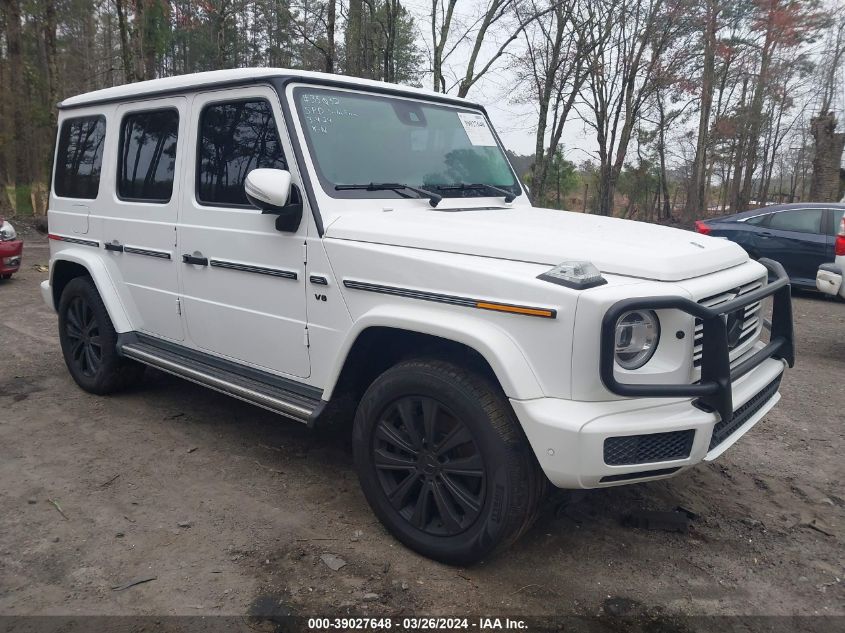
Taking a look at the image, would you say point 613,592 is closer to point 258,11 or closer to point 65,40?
point 258,11

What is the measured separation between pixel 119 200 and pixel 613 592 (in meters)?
3.86

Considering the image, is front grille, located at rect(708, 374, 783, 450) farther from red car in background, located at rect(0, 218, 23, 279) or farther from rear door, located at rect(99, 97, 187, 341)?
red car in background, located at rect(0, 218, 23, 279)

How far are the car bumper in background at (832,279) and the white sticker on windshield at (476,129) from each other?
13.5 ft

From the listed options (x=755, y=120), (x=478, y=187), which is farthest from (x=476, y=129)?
(x=755, y=120)

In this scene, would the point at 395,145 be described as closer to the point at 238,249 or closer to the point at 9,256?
the point at 238,249

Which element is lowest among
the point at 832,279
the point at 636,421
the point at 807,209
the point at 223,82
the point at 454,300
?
the point at 636,421

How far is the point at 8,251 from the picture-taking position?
9.48 meters

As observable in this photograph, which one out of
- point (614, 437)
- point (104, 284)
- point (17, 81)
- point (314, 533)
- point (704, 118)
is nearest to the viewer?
point (614, 437)

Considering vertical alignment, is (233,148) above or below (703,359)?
above

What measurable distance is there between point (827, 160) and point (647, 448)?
58.1 ft

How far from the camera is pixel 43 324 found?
7422mm

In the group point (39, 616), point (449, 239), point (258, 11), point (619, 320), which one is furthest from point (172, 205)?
point (258, 11)

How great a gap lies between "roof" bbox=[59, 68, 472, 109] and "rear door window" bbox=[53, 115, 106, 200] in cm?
20

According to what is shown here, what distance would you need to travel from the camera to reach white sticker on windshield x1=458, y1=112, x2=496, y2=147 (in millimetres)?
4137
